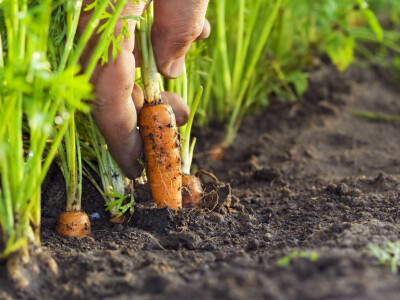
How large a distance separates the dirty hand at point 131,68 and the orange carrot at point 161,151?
0.14ft

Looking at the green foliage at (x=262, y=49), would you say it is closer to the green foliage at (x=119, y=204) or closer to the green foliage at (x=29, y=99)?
the green foliage at (x=119, y=204)

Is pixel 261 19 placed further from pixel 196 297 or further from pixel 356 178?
pixel 196 297

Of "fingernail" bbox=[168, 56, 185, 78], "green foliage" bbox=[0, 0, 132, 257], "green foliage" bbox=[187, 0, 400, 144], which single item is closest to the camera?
"green foliage" bbox=[0, 0, 132, 257]

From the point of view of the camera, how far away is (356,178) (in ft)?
6.47

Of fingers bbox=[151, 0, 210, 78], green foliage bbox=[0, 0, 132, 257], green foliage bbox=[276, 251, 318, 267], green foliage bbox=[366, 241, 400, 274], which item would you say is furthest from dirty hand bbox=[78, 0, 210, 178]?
green foliage bbox=[366, 241, 400, 274]

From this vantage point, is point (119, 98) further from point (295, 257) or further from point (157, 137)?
point (295, 257)

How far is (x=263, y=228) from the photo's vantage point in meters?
1.57

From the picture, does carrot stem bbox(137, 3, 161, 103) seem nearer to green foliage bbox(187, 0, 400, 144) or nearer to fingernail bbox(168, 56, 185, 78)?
fingernail bbox(168, 56, 185, 78)

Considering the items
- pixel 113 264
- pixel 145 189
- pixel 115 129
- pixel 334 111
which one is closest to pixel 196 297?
pixel 113 264

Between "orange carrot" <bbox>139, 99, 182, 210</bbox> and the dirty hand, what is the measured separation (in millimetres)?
42

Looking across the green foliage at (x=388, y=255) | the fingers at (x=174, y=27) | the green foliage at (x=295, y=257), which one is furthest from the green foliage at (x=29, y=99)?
the green foliage at (x=388, y=255)

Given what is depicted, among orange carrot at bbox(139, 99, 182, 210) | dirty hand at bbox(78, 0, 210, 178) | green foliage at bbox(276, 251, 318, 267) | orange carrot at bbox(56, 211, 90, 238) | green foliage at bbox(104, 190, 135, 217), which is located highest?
dirty hand at bbox(78, 0, 210, 178)

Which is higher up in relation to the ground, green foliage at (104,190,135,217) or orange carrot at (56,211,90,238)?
green foliage at (104,190,135,217)

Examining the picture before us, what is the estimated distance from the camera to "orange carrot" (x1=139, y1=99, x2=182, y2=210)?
1593 millimetres
